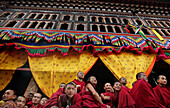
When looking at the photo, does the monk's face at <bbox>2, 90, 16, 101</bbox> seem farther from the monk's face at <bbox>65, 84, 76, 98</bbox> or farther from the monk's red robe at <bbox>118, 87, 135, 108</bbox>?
the monk's red robe at <bbox>118, 87, 135, 108</bbox>

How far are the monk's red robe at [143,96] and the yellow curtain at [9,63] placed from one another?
3.66 meters

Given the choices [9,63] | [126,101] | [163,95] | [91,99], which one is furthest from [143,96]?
[9,63]

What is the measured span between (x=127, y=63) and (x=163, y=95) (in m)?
1.64

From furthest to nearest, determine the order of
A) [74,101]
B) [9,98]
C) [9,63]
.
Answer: [9,63] → [9,98] → [74,101]

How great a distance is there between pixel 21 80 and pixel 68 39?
2.83 m

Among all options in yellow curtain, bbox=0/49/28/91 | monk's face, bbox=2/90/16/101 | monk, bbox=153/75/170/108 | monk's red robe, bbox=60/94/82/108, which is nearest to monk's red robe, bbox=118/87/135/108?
monk, bbox=153/75/170/108

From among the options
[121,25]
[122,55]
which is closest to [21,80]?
[122,55]

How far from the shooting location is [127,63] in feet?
12.2

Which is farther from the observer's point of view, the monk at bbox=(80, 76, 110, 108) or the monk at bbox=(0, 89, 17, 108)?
the monk at bbox=(0, 89, 17, 108)

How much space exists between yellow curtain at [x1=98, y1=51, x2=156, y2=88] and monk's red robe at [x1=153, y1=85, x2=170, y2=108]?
3.35 ft

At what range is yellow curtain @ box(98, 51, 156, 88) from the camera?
3.46 m

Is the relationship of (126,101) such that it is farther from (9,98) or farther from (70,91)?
(9,98)

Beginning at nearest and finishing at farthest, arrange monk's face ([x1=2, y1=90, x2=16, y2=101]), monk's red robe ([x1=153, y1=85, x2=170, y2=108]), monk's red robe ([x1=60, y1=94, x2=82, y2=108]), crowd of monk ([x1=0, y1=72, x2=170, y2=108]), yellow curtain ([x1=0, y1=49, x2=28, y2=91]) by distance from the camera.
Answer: monk's red robe ([x1=60, y1=94, x2=82, y2=108]) → crowd of monk ([x1=0, y1=72, x2=170, y2=108]) → monk's red robe ([x1=153, y1=85, x2=170, y2=108]) → monk's face ([x1=2, y1=90, x2=16, y2=101]) → yellow curtain ([x1=0, y1=49, x2=28, y2=91])

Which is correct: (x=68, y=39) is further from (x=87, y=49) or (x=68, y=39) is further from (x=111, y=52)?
(x=111, y=52)
